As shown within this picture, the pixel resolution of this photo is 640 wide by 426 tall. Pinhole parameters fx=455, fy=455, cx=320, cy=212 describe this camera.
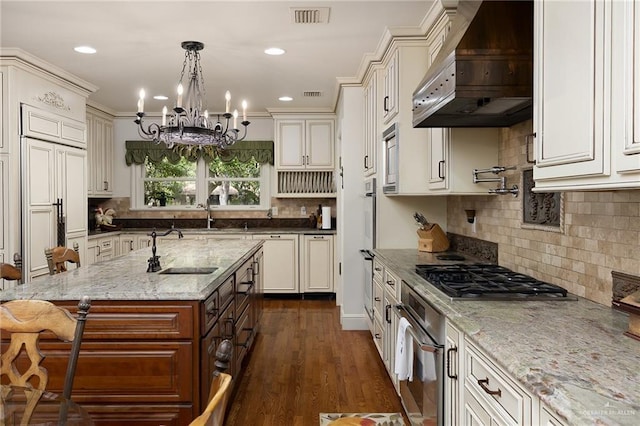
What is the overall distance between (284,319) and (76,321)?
374 centimetres

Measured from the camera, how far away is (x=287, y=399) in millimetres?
3092

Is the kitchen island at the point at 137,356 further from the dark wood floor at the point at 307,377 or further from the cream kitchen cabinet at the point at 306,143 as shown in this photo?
the cream kitchen cabinet at the point at 306,143

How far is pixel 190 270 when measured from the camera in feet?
9.39

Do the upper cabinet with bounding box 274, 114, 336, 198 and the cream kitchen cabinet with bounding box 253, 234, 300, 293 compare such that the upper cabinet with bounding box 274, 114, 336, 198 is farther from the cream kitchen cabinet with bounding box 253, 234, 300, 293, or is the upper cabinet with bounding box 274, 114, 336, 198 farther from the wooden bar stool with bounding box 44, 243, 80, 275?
the wooden bar stool with bounding box 44, 243, 80, 275

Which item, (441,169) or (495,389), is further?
(441,169)

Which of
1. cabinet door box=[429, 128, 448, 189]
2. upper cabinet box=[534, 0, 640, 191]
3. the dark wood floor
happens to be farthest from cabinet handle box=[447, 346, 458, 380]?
cabinet door box=[429, 128, 448, 189]

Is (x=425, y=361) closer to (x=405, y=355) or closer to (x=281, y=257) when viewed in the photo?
(x=405, y=355)

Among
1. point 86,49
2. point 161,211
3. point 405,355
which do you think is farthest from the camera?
point 161,211

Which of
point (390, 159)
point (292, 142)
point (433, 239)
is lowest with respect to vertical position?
point (433, 239)

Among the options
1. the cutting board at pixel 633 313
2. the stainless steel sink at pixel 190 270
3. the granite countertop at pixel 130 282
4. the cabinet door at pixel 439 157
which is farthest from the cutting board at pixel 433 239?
the cutting board at pixel 633 313

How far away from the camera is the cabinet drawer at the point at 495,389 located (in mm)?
1197

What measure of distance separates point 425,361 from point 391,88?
2.29 meters

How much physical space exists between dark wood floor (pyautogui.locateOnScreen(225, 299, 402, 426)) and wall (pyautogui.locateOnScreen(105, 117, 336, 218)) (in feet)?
7.06

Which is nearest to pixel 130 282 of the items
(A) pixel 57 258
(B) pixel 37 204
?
(A) pixel 57 258
